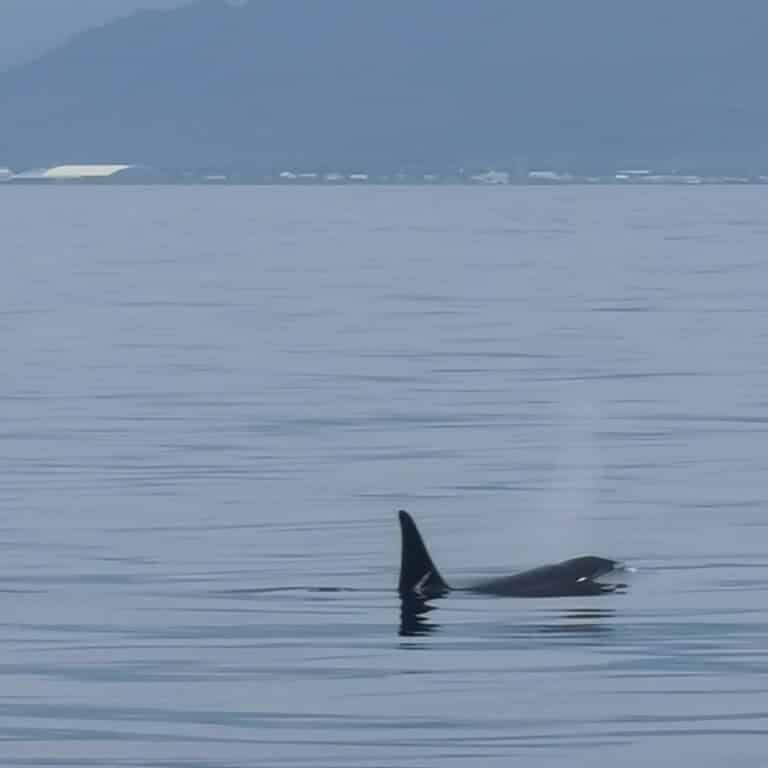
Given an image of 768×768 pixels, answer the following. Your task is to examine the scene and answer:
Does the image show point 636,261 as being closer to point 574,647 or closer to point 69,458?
point 69,458

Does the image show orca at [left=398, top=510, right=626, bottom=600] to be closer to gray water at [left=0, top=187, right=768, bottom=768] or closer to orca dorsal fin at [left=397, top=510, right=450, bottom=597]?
orca dorsal fin at [left=397, top=510, right=450, bottom=597]

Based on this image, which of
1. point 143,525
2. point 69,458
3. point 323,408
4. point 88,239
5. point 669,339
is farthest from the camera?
point 88,239

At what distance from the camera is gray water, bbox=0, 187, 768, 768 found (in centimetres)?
1412

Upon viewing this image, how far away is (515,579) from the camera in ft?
59.5

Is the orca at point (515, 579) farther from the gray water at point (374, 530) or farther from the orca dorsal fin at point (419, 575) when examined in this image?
the gray water at point (374, 530)

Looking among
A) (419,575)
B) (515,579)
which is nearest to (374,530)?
(515,579)

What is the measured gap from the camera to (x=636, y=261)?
7619 centimetres

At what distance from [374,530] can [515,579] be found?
328 cm

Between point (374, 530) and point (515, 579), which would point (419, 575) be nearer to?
point (515, 579)

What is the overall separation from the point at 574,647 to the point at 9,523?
681 cm

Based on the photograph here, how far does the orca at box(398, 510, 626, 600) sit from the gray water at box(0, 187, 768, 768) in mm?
200

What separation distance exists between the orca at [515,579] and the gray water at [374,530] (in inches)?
7.9

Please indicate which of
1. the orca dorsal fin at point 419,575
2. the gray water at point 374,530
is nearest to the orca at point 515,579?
the orca dorsal fin at point 419,575

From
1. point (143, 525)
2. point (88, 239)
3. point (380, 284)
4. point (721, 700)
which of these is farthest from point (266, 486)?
point (88, 239)
